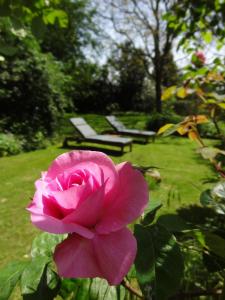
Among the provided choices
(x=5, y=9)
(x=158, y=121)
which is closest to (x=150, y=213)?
(x=5, y=9)

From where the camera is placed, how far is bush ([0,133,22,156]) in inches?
387

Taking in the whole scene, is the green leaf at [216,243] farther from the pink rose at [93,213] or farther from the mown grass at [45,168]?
the mown grass at [45,168]

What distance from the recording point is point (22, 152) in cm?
1041

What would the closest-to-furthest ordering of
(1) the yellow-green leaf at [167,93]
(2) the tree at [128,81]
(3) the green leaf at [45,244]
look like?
1. (3) the green leaf at [45,244]
2. (1) the yellow-green leaf at [167,93]
3. (2) the tree at [128,81]

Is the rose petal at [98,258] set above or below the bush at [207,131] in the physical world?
above

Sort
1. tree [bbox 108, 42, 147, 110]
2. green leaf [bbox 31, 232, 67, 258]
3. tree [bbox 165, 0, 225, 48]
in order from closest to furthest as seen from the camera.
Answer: green leaf [bbox 31, 232, 67, 258]
tree [bbox 165, 0, 225, 48]
tree [bbox 108, 42, 147, 110]

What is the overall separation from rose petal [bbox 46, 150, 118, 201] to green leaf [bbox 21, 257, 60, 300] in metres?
0.28

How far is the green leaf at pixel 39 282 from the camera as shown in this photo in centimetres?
76

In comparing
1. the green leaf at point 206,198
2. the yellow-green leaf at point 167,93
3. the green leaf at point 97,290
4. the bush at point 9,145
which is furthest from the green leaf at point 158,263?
the bush at point 9,145

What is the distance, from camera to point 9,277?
2.64 ft

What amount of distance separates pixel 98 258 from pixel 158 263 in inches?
5.7

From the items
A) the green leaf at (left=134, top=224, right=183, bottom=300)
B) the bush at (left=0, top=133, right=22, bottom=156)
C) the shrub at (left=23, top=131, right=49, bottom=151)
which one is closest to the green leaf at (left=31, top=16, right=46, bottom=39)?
the green leaf at (left=134, top=224, right=183, bottom=300)

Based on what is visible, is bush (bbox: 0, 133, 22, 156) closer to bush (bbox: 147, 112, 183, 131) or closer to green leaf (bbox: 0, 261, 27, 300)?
bush (bbox: 147, 112, 183, 131)

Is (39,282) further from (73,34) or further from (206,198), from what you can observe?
(73,34)
